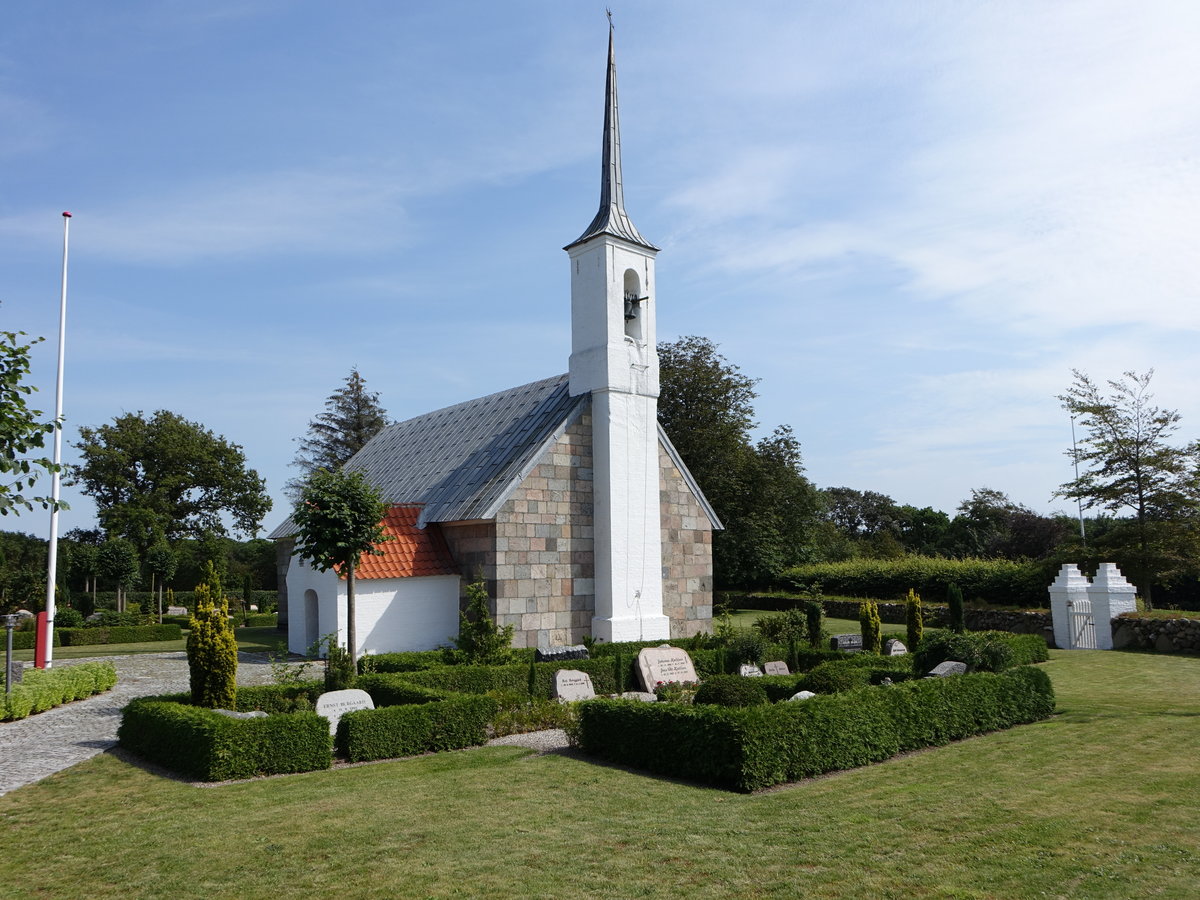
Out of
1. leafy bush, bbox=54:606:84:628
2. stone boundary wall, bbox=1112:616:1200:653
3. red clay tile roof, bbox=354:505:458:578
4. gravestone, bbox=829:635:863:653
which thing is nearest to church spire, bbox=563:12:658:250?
red clay tile roof, bbox=354:505:458:578

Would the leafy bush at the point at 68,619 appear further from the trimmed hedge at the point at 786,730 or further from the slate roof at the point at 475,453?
the trimmed hedge at the point at 786,730

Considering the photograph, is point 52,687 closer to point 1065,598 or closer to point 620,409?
point 620,409

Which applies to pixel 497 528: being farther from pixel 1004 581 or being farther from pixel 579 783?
pixel 1004 581

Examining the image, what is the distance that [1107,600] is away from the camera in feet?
73.1

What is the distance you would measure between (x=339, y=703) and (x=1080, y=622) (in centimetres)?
1966

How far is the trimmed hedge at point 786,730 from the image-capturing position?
9117 millimetres

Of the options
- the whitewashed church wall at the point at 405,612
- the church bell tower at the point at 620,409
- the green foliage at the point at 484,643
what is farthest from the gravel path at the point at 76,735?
the church bell tower at the point at 620,409


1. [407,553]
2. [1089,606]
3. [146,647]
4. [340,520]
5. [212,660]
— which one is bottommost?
[146,647]

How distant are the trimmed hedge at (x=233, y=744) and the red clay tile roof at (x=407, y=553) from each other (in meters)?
8.28

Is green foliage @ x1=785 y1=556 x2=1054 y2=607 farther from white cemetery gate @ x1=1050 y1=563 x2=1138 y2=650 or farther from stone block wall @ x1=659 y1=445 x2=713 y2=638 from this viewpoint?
stone block wall @ x1=659 y1=445 x2=713 y2=638

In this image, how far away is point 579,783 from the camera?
9.16 meters

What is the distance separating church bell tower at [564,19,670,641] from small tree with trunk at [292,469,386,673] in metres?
5.86

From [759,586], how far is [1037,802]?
33047mm

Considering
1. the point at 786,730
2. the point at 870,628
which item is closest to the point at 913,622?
the point at 870,628
